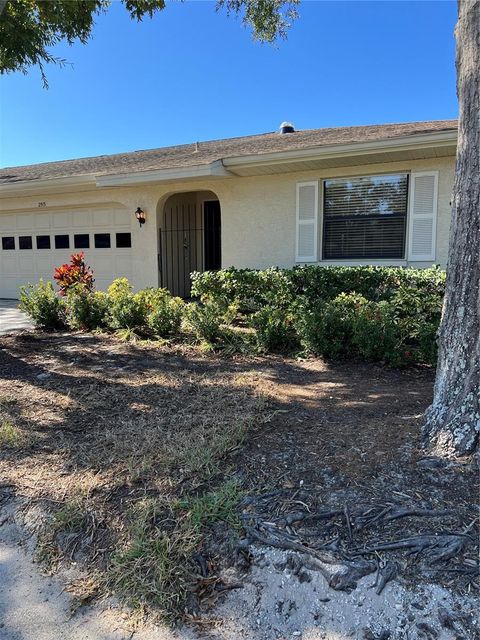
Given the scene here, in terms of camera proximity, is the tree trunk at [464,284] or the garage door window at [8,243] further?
the garage door window at [8,243]

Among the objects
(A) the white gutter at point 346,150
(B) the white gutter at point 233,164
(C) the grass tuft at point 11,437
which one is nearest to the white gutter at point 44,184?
(B) the white gutter at point 233,164

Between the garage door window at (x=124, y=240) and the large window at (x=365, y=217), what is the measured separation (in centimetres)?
499

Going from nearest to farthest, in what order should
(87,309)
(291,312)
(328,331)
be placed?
1. (328,331)
2. (291,312)
3. (87,309)

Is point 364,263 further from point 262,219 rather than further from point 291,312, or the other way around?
point 291,312

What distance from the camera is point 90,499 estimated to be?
2.65 m

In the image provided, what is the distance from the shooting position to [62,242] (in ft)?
39.8

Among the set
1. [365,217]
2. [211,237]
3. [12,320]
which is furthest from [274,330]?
[211,237]

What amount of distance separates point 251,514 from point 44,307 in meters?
6.80

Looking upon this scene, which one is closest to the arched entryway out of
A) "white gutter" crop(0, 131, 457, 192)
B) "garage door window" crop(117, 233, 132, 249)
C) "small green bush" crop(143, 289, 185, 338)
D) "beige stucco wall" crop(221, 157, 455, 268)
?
"garage door window" crop(117, 233, 132, 249)

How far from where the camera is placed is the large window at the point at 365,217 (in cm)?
859

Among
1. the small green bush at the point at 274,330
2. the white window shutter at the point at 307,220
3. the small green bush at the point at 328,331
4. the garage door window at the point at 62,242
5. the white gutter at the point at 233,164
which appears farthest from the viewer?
the garage door window at the point at 62,242

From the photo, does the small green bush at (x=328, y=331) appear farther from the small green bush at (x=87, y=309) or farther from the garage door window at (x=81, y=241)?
the garage door window at (x=81, y=241)

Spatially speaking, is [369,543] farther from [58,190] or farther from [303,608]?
[58,190]

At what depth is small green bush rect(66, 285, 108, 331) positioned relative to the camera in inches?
312
